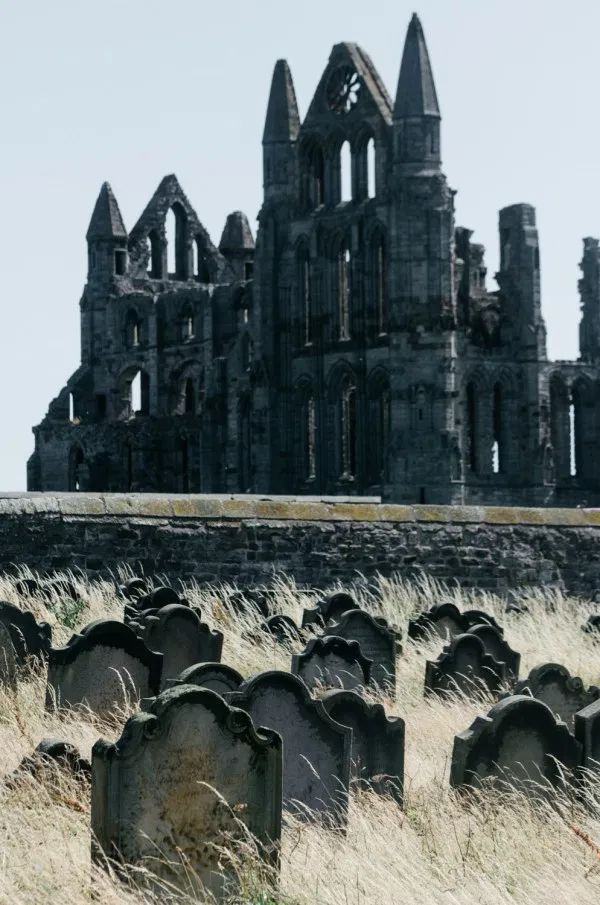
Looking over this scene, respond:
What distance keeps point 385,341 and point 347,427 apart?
137 inches

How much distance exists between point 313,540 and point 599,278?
1659 inches

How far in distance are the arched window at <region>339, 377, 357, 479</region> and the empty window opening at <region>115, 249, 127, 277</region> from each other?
1814 cm

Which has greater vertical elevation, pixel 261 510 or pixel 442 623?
pixel 261 510

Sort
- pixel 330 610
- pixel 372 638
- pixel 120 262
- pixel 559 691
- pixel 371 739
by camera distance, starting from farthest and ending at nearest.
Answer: pixel 120 262 < pixel 330 610 < pixel 372 638 < pixel 559 691 < pixel 371 739

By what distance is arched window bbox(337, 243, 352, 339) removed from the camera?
58.4 m

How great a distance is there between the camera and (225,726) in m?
7.96

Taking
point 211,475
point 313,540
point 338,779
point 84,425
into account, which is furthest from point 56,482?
point 338,779

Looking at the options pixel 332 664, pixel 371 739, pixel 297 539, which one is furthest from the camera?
pixel 297 539

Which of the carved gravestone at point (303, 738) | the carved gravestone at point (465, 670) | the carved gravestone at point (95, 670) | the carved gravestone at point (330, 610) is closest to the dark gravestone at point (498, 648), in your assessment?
the carved gravestone at point (465, 670)

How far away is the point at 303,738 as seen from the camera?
969 cm

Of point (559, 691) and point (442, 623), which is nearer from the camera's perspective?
point (559, 691)

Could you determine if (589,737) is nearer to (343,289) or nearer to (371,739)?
(371,739)

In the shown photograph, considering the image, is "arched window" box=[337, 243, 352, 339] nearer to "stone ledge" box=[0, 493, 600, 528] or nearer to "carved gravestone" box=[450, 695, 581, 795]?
"stone ledge" box=[0, 493, 600, 528]

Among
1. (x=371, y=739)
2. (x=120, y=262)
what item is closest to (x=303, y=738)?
(x=371, y=739)
